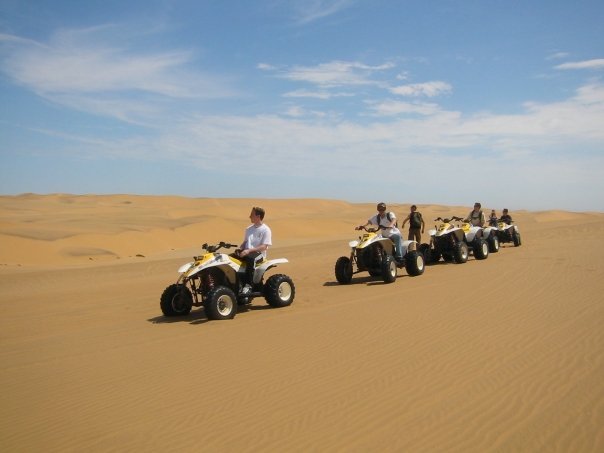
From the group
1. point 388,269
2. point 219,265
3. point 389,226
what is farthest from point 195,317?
point 389,226

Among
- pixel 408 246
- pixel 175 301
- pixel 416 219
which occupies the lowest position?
pixel 175 301

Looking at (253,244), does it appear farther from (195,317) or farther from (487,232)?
(487,232)

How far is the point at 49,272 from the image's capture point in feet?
54.3

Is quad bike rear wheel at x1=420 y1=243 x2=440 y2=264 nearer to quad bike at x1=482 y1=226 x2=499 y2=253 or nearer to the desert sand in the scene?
quad bike at x1=482 y1=226 x2=499 y2=253

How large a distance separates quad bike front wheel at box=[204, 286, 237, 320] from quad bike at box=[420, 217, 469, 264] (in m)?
7.87

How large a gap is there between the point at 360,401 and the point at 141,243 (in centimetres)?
2479

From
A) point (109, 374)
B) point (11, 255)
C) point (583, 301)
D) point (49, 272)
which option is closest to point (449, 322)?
point (583, 301)

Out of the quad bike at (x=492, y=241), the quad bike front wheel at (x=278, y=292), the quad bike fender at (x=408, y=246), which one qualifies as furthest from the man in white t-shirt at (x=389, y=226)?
the quad bike at (x=492, y=241)

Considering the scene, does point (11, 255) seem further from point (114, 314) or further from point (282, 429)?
point (282, 429)

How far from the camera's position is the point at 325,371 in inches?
206

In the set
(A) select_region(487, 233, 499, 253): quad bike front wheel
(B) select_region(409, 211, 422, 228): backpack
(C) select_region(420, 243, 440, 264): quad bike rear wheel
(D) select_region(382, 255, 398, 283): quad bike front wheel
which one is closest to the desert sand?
(D) select_region(382, 255, 398, 283): quad bike front wheel

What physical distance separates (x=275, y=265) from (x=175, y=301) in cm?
180

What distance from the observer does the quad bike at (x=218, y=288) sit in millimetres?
7910

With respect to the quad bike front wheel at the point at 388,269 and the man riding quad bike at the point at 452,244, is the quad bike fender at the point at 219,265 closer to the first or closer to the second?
the quad bike front wheel at the point at 388,269
